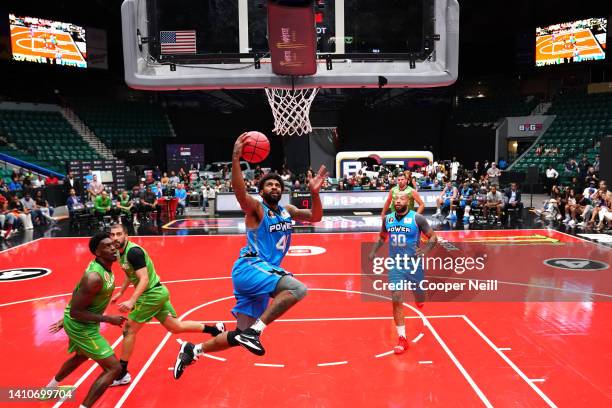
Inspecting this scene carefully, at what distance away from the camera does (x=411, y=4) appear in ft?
27.4

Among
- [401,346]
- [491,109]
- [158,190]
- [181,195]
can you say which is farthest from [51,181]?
[491,109]

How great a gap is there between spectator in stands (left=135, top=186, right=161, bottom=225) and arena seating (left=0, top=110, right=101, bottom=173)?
9346 millimetres

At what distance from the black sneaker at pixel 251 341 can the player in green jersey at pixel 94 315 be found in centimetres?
99

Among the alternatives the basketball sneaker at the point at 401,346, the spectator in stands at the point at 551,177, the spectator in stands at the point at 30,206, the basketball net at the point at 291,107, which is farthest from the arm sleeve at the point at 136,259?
the spectator in stands at the point at 551,177

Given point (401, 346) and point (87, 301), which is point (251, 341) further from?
point (401, 346)

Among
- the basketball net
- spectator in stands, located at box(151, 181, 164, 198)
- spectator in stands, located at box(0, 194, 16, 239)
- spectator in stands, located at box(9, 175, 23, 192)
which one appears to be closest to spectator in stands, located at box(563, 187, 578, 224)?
the basketball net

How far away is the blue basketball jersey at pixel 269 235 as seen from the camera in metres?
4.29

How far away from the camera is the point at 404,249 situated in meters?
5.79

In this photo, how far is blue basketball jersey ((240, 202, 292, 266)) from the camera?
4.29 metres

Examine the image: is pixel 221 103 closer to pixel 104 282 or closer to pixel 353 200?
pixel 353 200

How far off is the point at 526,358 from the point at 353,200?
1304 cm

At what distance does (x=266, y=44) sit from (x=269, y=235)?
4.80 meters

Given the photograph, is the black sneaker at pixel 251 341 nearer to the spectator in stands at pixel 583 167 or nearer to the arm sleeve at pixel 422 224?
the arm sleeve at pixel 422 224

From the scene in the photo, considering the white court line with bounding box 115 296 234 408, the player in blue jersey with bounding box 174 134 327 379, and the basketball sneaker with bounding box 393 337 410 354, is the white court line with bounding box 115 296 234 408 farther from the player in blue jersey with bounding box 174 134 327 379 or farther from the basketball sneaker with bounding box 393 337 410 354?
the basketball sneaker with bounding box 393 337 410 354
